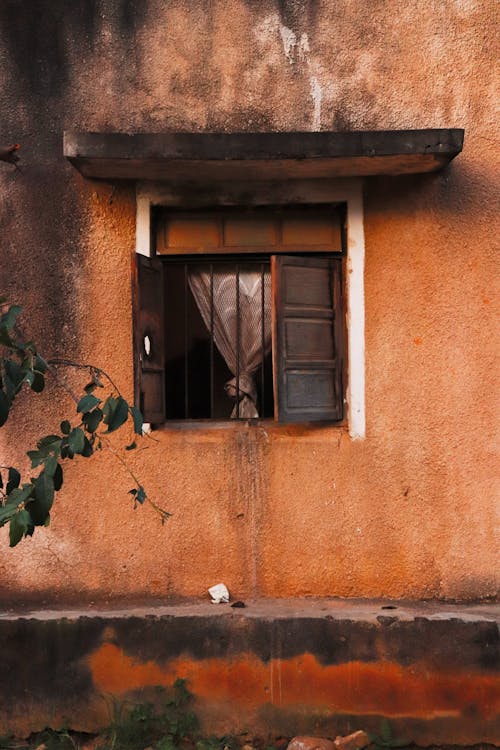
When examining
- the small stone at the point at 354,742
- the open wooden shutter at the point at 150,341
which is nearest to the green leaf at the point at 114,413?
the open wooden shutter at the point at 150,341

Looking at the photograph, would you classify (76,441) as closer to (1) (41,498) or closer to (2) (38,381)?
(1) (41,498)

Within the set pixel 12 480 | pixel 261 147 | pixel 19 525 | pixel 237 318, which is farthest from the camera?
pixel 237 318

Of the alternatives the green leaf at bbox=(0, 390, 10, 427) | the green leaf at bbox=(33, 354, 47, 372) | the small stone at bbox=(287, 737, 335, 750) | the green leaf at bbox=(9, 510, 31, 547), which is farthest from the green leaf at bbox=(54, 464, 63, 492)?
the small stone at bbox=(287, 737, 335, 750)

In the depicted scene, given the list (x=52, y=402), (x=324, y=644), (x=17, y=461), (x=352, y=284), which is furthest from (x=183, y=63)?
(x=324, y=644)

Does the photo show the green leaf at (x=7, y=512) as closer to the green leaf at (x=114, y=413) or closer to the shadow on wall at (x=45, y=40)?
the green leaf at (x=114, y=413)

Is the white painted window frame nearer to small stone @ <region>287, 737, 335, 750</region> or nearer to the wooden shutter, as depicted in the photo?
the wooden shutter

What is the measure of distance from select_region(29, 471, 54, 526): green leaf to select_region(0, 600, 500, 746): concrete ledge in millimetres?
1928

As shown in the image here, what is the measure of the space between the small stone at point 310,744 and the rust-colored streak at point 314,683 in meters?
0.18

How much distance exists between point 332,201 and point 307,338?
0.79 m

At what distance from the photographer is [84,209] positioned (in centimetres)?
552

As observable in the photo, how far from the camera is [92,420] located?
3529mm

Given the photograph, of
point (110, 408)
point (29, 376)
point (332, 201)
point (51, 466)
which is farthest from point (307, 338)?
point (51, 466)

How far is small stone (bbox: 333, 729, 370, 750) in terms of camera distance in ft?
16.2

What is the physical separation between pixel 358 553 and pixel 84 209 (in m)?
2.45
